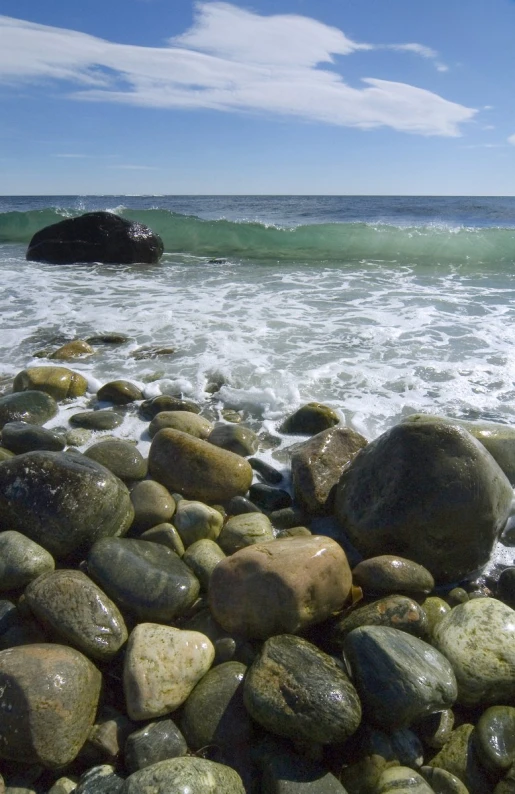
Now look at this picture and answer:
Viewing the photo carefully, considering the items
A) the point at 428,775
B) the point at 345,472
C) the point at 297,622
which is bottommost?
the point at 428,775

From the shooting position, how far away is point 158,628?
2314mm

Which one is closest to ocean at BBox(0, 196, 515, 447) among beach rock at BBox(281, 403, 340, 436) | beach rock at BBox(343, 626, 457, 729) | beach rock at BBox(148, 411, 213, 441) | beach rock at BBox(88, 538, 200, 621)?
beach rock at BBox(281, 403, 340, 436)

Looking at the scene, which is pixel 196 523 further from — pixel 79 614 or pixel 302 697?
pixel 302 697

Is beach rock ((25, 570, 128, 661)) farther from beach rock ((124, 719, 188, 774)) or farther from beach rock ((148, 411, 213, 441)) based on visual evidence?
beach rock ((148, 411, 213, 441))

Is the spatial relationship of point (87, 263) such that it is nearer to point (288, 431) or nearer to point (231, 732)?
point (288, 431)

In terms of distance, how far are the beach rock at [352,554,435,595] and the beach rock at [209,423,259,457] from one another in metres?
1.41

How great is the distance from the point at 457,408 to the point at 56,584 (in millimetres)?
3408

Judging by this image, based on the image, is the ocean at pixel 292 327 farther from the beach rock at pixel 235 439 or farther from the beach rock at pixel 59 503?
the beach rock at pixel 59 503

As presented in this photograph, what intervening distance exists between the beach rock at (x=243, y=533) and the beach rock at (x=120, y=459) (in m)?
0.74

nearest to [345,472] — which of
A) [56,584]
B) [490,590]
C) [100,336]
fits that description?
[490,590]

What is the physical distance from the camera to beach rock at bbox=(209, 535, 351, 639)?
7.80ft

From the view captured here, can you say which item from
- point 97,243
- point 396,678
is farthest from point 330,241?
point 396,678

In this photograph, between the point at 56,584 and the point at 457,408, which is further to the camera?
the point at 457,408

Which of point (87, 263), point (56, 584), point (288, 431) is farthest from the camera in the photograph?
point (87, 263)
